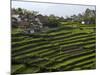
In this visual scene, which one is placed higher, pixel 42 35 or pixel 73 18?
pixel 73 18

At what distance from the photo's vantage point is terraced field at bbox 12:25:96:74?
2.28 metres

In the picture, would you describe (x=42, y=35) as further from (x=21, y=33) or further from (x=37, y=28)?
(x=21, y=33)

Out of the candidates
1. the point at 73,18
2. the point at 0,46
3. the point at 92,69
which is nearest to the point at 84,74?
the point at 92,69

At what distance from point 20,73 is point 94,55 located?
3.12 feet

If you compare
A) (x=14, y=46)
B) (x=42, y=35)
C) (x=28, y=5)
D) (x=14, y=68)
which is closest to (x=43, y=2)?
(x=28, y=5)

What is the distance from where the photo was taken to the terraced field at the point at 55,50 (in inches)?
89.6

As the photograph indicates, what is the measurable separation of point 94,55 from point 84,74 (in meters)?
0.27

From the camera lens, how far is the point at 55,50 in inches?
94.3

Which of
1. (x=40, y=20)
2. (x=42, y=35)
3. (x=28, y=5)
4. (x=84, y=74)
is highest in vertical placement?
(x=28, y=5)

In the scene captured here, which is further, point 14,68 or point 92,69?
point 92,69

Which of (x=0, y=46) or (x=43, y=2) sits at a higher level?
(x=43, y=2)

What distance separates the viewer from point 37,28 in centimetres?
233

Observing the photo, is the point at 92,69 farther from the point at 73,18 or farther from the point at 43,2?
the point at 43,2

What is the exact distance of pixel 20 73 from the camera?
2.28 metres
